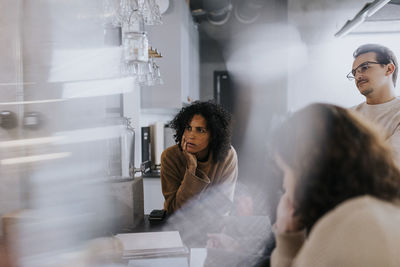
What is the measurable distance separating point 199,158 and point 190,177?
4.1 inches

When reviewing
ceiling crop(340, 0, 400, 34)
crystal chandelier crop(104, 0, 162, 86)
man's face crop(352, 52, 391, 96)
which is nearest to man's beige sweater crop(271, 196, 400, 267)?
man's face crop(352, 52, 391, 96)

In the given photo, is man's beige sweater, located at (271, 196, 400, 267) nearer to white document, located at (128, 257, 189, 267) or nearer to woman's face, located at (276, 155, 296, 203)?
woman's face, located at (276, 155, 296, 203)

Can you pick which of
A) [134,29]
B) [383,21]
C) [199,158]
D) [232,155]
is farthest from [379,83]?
[134,29]

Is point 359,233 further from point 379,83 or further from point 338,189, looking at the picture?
point 379,83

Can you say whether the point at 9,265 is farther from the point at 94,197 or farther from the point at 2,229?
the point at 94,197

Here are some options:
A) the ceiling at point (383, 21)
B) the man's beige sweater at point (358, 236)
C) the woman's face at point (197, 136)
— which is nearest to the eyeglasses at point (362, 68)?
the ceiling at point (383, 21)

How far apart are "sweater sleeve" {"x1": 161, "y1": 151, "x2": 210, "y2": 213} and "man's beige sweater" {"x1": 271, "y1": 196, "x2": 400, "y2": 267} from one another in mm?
542

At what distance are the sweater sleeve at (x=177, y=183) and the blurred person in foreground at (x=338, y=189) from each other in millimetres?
513

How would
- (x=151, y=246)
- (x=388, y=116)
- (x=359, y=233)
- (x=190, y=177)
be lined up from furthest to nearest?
(x=190, y=177) → (x=151, y=246) → (x=388, y=116) → (x=359, y=233)

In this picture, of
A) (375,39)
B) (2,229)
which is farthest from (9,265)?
(375,39)

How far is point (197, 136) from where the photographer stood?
0.97 m

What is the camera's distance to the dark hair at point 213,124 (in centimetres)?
90

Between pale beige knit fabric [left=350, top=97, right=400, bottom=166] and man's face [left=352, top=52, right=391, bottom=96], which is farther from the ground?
man's face [left=352, top=52, right=391, bottom=96]

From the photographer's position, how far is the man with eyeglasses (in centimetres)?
46
